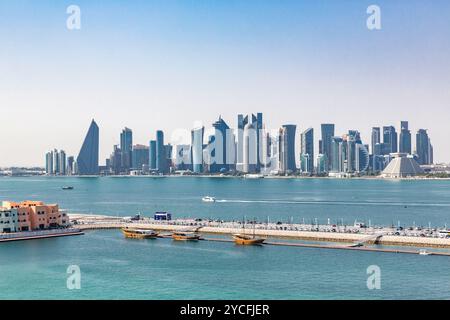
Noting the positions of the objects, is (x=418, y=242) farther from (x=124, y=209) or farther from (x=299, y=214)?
(x=124, y=209)

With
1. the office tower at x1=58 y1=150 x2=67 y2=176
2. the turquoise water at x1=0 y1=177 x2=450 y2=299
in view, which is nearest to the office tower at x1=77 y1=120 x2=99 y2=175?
the office tower at x1=58 y1=150 x2=67 y2=176

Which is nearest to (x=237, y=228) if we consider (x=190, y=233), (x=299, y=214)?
(x=190, y=233)

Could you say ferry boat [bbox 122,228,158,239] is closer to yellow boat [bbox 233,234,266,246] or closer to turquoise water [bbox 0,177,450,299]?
turquoise water [bbox 0,177,450,299]

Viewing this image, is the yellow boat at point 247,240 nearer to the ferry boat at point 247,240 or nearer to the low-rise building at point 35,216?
the ferry boat at point 247,240

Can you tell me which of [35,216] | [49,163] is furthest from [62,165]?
[35,216]

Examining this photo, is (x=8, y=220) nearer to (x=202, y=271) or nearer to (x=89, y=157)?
(x=202, y=271)

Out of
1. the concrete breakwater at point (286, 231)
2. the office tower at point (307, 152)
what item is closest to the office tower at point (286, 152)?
the office tower at point (307, 152)
